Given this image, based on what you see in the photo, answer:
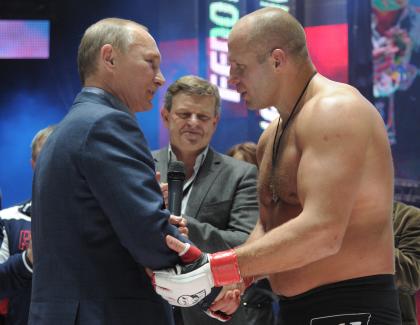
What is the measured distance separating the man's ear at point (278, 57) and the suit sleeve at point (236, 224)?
2.91 feet

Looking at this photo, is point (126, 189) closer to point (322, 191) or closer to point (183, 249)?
point (183, 249)

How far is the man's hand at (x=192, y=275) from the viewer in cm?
206

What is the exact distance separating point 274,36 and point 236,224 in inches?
40.5

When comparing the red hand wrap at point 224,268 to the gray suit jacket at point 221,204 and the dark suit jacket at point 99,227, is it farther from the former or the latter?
the gray suit jacket at point 221,204

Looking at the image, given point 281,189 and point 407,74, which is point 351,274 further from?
point 407,74

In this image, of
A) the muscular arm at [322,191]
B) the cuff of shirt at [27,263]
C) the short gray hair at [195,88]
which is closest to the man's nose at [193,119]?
the short gray hair at [195,88]

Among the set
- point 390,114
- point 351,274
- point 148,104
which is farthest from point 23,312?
point 390,114

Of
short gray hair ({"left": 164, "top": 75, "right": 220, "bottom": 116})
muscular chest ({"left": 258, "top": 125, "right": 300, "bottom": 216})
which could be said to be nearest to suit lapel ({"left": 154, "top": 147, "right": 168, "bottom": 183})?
short gray hair ({"left": 164, "top": 75, "right": 220, "bottom": 116})

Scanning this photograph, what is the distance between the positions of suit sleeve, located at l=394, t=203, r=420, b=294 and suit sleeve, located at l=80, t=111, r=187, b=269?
1536 mm

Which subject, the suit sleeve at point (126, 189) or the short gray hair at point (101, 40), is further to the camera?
the short gray hair at point (101, 40)

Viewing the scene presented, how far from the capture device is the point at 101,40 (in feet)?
7.52

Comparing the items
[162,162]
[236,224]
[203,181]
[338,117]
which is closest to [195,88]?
[162,162]

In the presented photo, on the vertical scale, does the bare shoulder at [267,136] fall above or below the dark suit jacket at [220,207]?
above

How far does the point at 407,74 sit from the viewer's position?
568 cm
